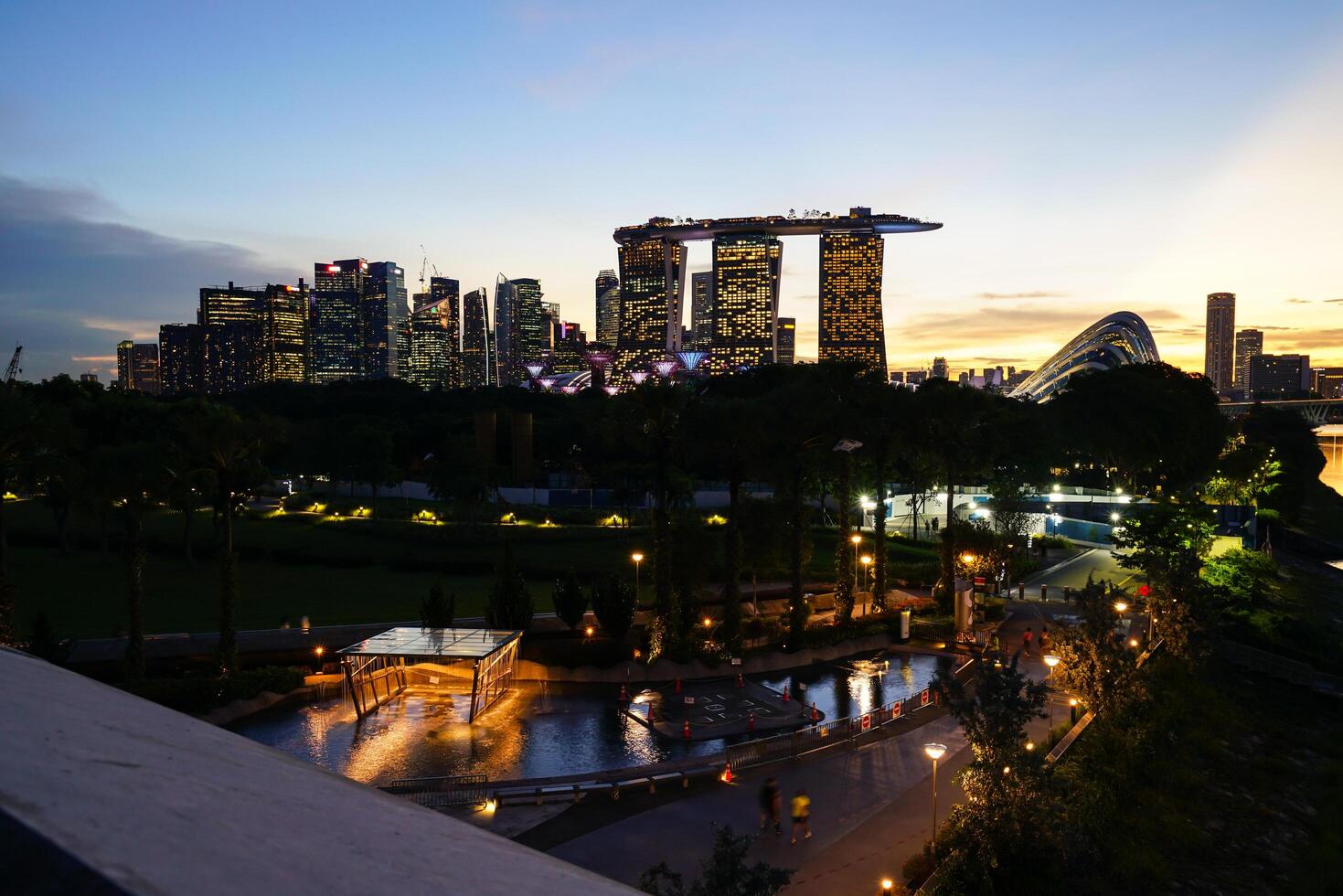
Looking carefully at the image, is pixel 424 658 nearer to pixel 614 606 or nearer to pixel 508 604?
pixel 508 604

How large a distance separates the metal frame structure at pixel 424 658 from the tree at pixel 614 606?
13.3 feet

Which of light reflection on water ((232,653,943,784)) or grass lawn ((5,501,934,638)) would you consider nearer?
light reflection on water ((232,653,943,784))

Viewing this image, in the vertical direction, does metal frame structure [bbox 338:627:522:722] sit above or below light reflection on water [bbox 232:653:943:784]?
above

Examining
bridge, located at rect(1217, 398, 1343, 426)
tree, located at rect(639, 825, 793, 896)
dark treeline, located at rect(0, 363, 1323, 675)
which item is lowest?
tree, located at rect(639, 825, 793, 896)

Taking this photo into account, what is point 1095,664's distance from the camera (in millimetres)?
21375

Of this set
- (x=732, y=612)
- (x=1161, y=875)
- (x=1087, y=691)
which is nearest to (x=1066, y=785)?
(x=1161, y=875)

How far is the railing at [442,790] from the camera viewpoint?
1719 cm

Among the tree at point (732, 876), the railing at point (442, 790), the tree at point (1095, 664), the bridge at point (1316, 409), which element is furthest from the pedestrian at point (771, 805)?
the bridge at point (1316, 409)

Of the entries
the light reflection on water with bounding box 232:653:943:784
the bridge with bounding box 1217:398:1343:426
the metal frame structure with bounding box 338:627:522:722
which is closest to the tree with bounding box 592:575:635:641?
the light reflection on water with bounding box 232:653:943:784

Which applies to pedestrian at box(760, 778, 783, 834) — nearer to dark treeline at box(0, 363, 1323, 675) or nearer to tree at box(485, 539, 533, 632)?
dark treeline at box(0, 363, 1323, 675)

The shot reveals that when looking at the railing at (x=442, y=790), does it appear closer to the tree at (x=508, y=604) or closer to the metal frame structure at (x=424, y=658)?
the metal frame structure at (x=424, y=658)

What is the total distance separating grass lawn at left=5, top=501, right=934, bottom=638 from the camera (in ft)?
110

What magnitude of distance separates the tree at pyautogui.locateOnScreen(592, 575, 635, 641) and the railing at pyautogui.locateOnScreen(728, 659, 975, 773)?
8678 millimetres

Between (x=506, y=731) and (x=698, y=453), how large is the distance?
10.5m
